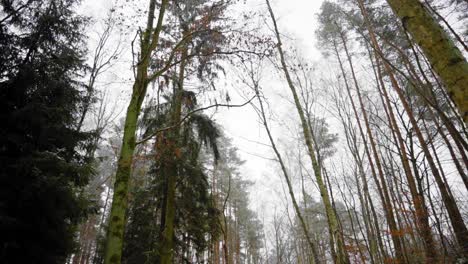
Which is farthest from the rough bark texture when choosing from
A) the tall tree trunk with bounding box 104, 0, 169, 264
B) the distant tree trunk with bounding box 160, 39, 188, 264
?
Answer: the distant tree trunk with bounding box 160, 39, 188, 264

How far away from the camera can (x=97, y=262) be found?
28.9 ft

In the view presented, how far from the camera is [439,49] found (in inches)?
54.8

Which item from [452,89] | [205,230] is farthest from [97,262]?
[452,89]

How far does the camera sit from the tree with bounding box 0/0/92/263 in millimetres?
5105

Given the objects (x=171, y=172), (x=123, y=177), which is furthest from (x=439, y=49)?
(x=171, y=172)

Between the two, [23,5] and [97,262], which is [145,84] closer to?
[23,5]

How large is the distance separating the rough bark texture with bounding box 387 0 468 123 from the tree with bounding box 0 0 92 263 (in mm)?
6097

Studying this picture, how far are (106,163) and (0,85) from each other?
2023 centimetres

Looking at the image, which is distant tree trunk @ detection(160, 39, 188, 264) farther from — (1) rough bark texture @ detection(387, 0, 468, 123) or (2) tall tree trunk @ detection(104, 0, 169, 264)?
(1) rough bark texture @ detection(387, 0, 468, 123)

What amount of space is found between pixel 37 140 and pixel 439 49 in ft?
23.7

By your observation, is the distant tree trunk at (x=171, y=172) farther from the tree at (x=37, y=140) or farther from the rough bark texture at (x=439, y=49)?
the rough bark texture at (x=439, y=49)

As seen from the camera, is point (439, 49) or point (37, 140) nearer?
point (439, 49)

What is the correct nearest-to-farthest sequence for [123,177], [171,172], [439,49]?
[439,49] → [123,177] → [171,172]

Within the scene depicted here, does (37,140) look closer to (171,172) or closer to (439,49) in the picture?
(171,172)
